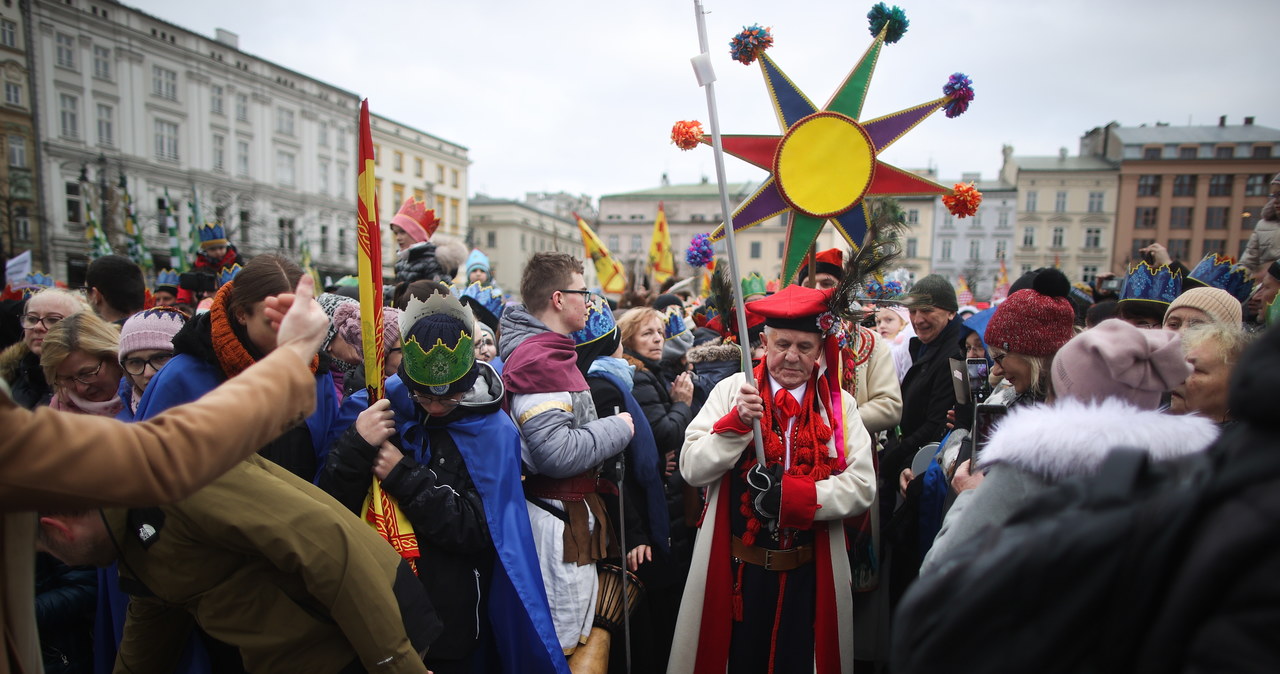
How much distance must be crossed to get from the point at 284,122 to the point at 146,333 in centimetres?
4453

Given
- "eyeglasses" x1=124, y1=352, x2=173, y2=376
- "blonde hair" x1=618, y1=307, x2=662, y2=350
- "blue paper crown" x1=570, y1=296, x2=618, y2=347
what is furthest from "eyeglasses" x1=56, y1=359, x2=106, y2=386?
"blonde hair" x1=618, y1=307, x2=662, y2=350

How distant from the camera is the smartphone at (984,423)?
2.06m

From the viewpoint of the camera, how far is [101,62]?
3130 cm

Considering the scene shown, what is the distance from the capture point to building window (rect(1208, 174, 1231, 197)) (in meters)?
44.8

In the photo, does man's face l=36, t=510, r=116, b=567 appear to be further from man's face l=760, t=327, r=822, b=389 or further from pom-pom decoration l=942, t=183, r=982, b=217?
pom-pom decoration l=942, t=183, r=982, b=217

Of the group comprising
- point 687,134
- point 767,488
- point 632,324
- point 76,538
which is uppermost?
point 687,134

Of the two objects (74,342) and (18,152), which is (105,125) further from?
(74,342)

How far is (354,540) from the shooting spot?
179cm

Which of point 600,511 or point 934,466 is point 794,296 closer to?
point 934,466

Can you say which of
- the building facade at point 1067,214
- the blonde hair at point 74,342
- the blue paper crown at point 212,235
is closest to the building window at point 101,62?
the blue paper crown at point 212,235

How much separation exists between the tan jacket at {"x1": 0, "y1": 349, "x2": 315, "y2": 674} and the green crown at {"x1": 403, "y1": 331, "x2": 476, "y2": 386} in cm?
87

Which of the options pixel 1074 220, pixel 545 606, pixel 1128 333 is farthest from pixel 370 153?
pixel 1074 220

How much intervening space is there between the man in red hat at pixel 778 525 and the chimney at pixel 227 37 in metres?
44.8

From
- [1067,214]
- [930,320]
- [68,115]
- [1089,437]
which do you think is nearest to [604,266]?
[930,320]
